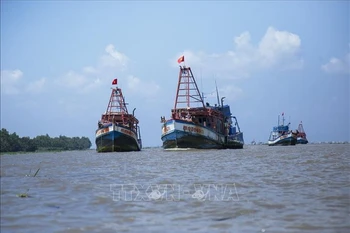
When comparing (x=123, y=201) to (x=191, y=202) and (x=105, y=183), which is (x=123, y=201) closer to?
(x=191, y=202)

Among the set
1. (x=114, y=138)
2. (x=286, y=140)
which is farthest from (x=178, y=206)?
(x=286, y=140)

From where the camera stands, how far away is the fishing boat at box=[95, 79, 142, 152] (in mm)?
57844

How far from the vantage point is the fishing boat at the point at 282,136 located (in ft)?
314

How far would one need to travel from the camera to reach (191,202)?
10.0 meters

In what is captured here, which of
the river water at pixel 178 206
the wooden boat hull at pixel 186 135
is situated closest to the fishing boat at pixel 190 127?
the wooden boat hull at pixel 186 135

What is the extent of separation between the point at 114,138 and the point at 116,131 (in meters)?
1.20

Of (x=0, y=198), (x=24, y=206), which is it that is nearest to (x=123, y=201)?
(x=24, y=206)

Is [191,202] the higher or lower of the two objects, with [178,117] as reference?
lower

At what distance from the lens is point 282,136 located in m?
97.2

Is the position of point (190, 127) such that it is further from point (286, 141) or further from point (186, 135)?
point (286, 141)

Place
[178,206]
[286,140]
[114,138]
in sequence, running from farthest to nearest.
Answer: [286,140]
[114,138]
[178,206]

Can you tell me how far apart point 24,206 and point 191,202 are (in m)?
4.08

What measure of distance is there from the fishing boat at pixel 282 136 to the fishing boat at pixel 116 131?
142ft

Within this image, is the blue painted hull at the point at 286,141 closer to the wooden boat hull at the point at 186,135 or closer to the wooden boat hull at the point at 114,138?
the wooden boat hull at the point at 186,135
